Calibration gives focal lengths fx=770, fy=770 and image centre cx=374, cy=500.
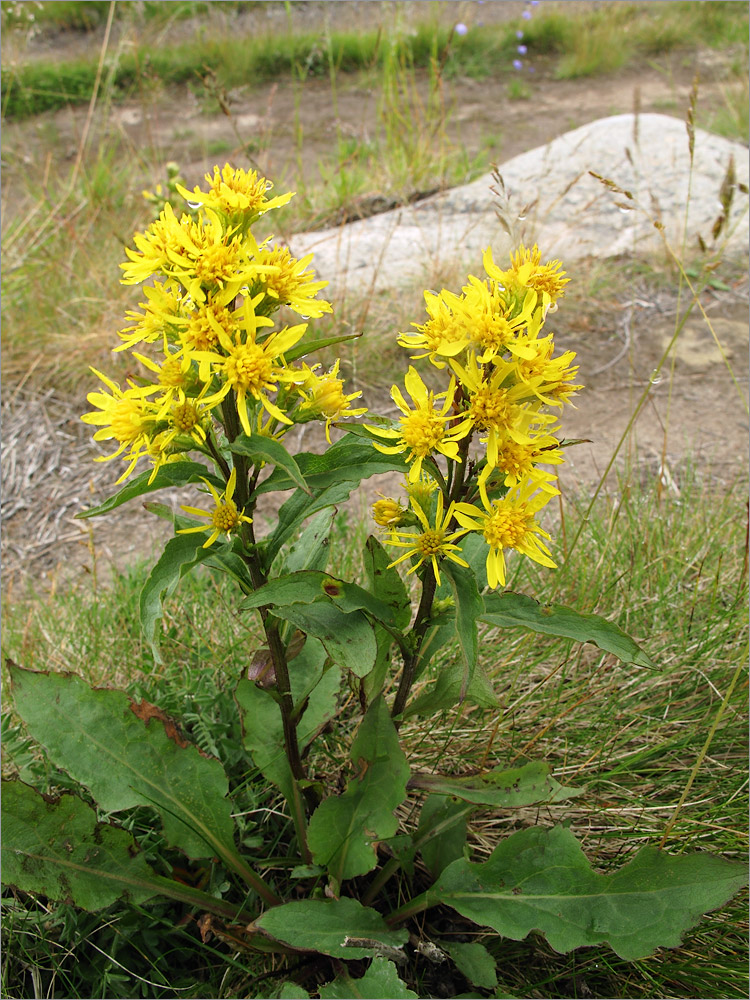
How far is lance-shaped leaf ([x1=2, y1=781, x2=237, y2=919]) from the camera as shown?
5.11 ft

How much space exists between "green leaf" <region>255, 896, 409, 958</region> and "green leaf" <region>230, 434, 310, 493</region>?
86cm

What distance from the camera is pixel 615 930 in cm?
143

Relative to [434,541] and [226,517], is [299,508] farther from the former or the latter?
[434,541]

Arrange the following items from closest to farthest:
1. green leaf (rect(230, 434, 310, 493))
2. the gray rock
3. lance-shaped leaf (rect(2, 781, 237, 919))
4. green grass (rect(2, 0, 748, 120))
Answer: green leaf (rect(230, 434, 310, 493))
lance-shaped leaf (rect(2, 781, 237, 919))
the gray rock
green grass (rect(2, 0, 748, 120))

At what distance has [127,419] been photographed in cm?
126

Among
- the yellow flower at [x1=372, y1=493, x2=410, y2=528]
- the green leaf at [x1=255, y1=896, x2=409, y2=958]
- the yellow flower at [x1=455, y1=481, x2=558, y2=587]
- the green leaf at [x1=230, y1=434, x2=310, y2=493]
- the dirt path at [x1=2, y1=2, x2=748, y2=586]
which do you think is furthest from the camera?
the dirt path at [x1=2, y1=2, x2=748, y2=586]

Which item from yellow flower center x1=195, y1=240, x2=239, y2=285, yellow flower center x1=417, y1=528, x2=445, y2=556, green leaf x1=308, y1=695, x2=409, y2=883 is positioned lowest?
green leaf x1=308, y1=695, x2=409, y2=883

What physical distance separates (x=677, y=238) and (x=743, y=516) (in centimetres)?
275

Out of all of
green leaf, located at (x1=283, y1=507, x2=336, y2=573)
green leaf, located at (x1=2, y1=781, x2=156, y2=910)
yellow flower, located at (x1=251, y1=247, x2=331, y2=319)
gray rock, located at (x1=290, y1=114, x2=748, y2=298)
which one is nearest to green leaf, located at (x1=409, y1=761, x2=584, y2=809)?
green leaf, located at (x1=283, y1=507, x2=336, y2=573)

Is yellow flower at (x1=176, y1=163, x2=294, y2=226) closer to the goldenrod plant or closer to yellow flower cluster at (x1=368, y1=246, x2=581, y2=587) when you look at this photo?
the goldenrod plant

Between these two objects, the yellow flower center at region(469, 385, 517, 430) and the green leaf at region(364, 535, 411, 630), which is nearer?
the yellow flower center at region(469, 385, 517, 430)

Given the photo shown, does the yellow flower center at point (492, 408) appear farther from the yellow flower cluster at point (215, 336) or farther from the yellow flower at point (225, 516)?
the yellow flower at point (225, 516)

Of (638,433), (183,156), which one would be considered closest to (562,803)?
(638,433)

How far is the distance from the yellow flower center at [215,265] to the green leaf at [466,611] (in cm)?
59
